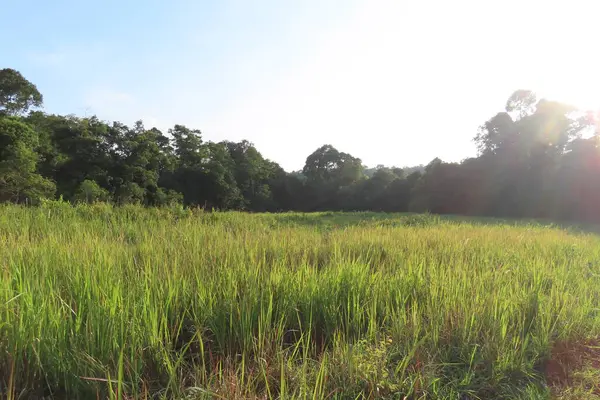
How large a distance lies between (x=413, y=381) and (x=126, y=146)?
3835 cm

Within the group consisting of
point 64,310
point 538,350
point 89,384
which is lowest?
point 538,350

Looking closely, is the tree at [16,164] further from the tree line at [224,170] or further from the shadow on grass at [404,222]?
the shadow on grass at [404,222]

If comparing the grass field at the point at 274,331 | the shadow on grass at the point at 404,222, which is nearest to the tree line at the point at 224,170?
the shadow on grass at the point at 404,222

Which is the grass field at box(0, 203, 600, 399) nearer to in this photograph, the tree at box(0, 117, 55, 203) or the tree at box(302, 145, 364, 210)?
the tree at box(0, 117, 55, 203)

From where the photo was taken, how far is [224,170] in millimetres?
45062

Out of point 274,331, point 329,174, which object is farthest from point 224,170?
point 274,331

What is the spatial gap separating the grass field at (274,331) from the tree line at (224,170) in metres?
16.3

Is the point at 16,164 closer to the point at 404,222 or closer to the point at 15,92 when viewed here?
the point at 15,92

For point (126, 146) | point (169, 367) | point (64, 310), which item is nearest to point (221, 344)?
point (169, 367)

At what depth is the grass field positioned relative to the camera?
1.54 meters

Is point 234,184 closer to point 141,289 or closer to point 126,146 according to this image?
point 126,146

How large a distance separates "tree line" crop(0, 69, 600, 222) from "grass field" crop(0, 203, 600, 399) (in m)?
16.3

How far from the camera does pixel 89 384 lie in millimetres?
1436

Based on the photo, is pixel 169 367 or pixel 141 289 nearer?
pixel 169 367
